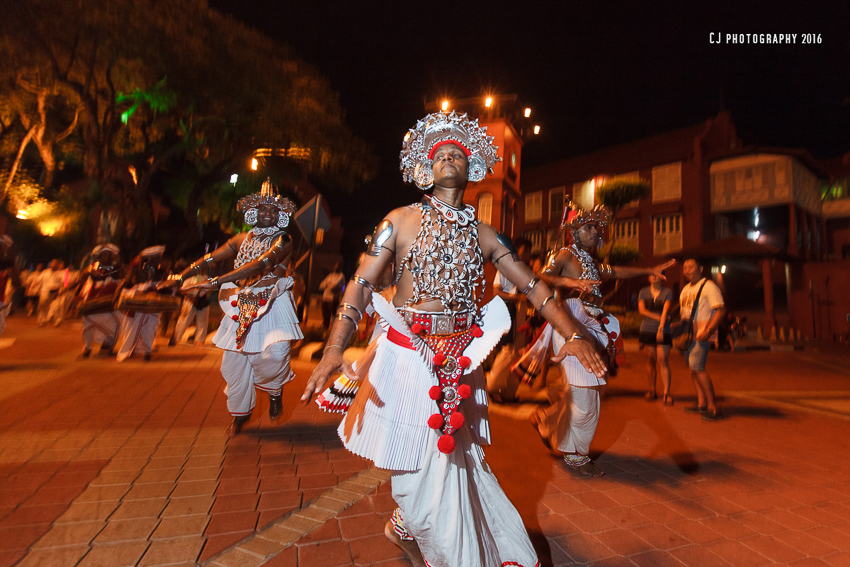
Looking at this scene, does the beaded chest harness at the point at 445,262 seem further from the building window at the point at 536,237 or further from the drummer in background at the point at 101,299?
the building window at the point at 536,237

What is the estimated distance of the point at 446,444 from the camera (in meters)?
2.04

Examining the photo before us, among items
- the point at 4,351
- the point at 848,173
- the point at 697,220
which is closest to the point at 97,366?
the point at 4,351

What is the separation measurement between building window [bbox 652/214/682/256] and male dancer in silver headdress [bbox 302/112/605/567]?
→ 28.3 m

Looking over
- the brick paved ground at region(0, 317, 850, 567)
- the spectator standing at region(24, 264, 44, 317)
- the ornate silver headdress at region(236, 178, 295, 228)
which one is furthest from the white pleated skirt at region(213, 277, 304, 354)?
the spectator standing at region(24, 264, 44, 317)

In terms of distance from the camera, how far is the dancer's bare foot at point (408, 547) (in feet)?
7.68

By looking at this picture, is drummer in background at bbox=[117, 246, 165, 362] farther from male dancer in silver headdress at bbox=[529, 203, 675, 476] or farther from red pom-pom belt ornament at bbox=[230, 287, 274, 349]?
male dancer in silver headdress at bbox=[529, 203, 675, 476]

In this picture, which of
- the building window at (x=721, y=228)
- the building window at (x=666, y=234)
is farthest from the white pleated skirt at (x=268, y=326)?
the building window at (x=721, y=228)

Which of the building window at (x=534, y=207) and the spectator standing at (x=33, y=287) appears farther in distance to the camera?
the building window at (x=534, y=207)

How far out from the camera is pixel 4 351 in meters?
8.83

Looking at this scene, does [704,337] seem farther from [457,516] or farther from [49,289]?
[49,289]

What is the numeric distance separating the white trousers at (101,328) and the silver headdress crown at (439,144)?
8.64 m

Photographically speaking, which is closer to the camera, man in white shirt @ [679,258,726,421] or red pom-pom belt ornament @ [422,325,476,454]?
red pom-pom belt ornament @ [422,325,476,454]

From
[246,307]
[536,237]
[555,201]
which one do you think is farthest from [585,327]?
[536,237]

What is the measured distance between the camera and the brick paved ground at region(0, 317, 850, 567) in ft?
Result: 8.41
